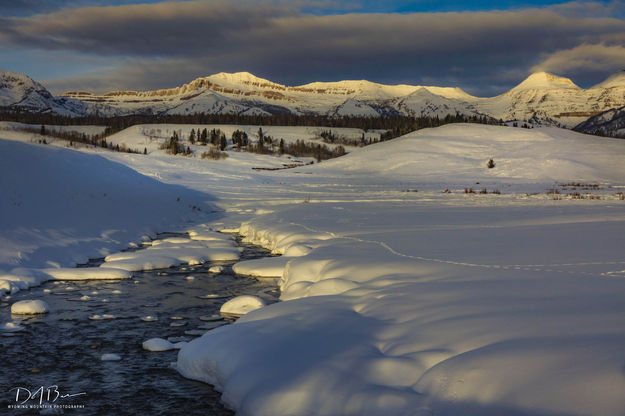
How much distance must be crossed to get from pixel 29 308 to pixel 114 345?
276cm

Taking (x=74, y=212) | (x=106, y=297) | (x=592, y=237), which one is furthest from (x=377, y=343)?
(x=74, y=212)

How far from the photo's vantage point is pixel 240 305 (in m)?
10.2

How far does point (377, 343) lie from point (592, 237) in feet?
29.4

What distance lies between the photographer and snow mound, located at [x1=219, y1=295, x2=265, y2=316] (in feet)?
33.2

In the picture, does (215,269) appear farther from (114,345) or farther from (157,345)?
(157,345)

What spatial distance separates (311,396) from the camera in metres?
5.62

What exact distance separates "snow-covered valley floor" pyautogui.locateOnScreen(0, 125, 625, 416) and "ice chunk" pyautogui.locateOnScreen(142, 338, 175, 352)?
0.84m

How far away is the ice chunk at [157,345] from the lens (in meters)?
8.31

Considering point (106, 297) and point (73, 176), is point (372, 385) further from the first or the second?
point (73, 176)

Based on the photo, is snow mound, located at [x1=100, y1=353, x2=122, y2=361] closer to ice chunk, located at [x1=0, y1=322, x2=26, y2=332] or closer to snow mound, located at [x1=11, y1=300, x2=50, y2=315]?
ice chunk, located at [x1=0, y1=322, x2=26, y2=332]

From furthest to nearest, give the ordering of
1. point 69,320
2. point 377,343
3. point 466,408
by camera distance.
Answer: point 69,320 < point 377,343 < point 466,408

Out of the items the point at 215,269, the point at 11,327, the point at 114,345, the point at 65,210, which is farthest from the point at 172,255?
the point at 114,345

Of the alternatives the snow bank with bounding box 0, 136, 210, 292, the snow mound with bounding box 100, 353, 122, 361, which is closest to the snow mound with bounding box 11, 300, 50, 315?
the snow bank with bounding box 0, 136, 210, 292

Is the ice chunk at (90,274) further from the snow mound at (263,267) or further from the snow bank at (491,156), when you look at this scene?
the snow bank at (491,156)
